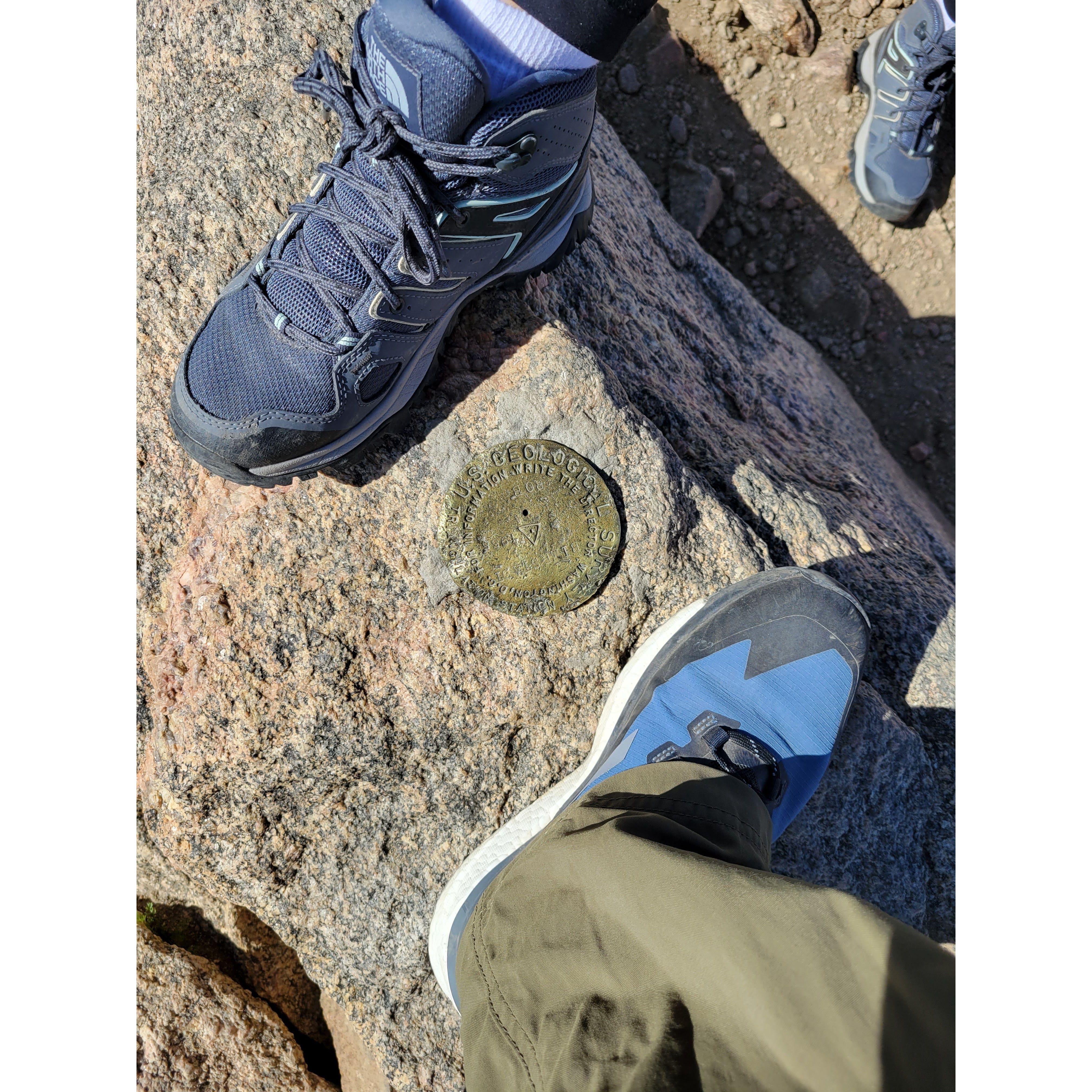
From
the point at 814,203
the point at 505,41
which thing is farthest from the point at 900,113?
the point at 505,41

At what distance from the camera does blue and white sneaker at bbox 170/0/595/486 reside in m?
1.66

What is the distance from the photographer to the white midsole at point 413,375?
1.90m

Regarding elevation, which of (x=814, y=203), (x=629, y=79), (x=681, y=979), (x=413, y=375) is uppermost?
(x=629, y=79)

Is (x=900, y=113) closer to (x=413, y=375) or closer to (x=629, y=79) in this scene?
(x=629, y=79)

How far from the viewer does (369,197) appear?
176 centimetres

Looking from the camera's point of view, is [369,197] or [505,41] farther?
[369,197]

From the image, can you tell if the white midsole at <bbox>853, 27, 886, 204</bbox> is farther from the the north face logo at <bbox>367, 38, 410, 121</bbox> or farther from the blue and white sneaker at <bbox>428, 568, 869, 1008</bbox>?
the the north face logo at <bbox>367, 38, 410, 121</bbox>

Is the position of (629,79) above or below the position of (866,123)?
above

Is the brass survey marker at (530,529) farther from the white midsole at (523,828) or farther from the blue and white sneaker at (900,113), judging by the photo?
the blue and white sneaker at (900,113)

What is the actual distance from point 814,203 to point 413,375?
122 inches

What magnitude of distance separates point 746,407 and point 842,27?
8.86 ft

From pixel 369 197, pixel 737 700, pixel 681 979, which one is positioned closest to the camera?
pixel 681 979

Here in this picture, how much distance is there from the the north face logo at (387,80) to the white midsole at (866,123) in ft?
10.5

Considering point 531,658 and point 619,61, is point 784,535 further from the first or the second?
point 619,61
